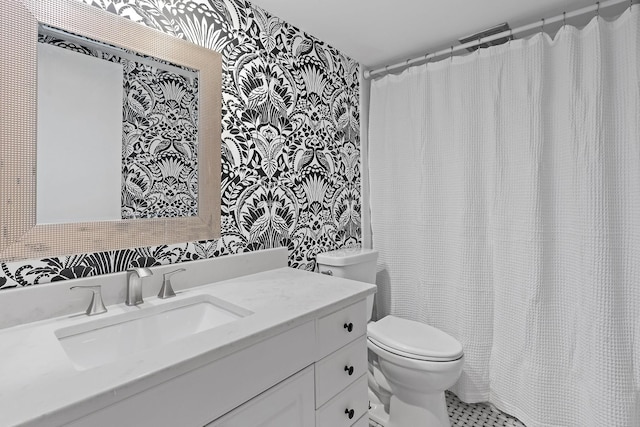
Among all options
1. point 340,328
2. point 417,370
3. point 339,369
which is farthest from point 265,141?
point 417,370

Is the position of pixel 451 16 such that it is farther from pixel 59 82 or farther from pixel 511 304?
pixel 59 82

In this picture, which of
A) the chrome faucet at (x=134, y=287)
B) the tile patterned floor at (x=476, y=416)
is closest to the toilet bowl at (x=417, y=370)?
the tile patterned floor at (x=476, y=416)

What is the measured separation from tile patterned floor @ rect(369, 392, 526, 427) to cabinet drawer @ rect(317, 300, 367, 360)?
913 mm

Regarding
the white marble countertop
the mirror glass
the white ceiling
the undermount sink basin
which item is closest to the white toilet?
the white marble countertop

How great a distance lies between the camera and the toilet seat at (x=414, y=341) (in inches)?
60.2

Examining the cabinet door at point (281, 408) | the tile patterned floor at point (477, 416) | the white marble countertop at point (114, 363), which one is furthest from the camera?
the tile patterned floor at point (477, 416)

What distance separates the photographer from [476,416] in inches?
72.2

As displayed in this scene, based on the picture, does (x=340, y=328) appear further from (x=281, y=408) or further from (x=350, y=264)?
(x=350, y=264)

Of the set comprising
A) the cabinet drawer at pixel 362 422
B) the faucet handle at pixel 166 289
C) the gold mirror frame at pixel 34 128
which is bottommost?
the cabinet drawer at pixel 362 422

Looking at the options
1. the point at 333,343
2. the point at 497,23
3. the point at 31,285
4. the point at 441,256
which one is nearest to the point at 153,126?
the point at 31,285

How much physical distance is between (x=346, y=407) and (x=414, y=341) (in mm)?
600

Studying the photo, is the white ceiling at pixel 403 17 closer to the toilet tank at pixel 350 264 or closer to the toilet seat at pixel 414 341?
the toilet tank at pixel 350 264

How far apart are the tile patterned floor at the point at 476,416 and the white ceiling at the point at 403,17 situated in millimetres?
2172

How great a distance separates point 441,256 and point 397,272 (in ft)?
1.06
